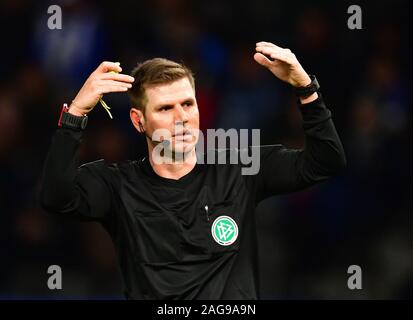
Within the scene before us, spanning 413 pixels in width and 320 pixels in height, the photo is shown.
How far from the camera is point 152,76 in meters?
3.70

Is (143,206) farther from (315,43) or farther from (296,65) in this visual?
(315,43)

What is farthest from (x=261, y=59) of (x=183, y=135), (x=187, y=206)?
(x=187, y=206)

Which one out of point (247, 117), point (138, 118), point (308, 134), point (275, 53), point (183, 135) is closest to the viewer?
point (275, 53)

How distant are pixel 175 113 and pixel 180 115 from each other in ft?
0.11

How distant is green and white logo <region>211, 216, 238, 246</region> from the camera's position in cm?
349

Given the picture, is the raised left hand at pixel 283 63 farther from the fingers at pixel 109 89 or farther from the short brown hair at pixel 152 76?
the fingers at pixel 109 89

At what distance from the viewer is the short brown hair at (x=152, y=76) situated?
3.69 m

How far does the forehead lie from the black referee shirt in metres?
0.31

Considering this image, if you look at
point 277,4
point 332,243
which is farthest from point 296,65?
point 277,4

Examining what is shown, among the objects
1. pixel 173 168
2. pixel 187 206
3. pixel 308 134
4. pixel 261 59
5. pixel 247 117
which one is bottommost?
pixel 187 206

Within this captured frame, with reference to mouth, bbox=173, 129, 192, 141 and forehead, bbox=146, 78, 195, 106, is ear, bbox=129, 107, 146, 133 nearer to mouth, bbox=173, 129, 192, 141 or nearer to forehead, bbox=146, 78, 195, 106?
forehead, bbox=146, 78, 195, 106

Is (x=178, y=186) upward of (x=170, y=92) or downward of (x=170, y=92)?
downward

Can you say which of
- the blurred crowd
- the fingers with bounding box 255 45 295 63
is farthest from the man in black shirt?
the blurred crowd

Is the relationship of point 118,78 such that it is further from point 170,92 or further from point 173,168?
point 173,168
